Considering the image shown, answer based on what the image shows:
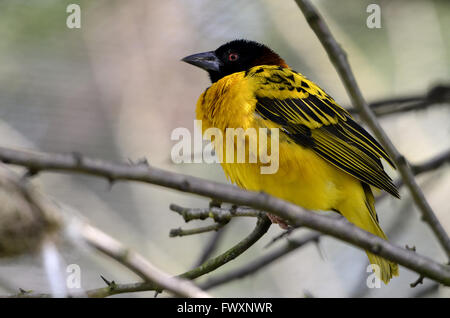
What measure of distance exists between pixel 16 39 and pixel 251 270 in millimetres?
3316

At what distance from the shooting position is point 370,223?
3375 millimetres

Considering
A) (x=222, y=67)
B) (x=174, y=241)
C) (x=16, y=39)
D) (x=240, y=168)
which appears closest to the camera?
(x=240, y=168)

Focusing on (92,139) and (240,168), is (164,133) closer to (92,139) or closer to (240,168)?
(92,139)

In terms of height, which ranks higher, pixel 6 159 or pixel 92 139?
pixel 92 139

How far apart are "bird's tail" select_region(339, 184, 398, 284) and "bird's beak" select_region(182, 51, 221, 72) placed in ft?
5.04

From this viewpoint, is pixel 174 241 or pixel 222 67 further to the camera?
pixel 174 241

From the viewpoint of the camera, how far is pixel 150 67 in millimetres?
5938

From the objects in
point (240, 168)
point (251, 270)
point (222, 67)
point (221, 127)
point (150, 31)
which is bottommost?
point (251, 270)

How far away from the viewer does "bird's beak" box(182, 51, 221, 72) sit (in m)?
4.33

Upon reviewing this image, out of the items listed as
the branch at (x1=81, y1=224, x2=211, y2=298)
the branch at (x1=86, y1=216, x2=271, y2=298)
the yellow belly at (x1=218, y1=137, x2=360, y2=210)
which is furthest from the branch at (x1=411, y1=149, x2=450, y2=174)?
the branch at (x1=81, y1=224, x2=211, y2=298)

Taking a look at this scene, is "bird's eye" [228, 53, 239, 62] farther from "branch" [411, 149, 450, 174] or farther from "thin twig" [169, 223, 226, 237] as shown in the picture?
"thin twig" [169, 223, 226, 237]

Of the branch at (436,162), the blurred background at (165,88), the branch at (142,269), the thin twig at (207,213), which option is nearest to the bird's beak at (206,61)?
the blurred background at (165,88)

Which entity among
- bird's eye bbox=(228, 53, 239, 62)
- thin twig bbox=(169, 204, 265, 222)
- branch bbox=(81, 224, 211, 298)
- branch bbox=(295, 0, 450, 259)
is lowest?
branch bbox=(81, 224, 211, 298)
